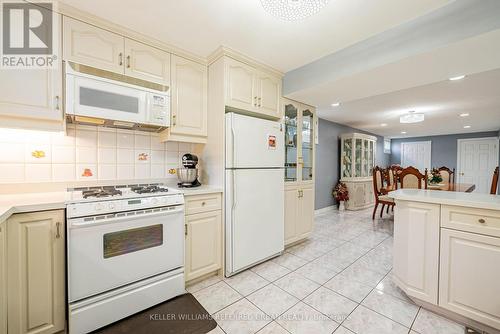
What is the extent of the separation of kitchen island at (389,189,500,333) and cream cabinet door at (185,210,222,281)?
1.62m

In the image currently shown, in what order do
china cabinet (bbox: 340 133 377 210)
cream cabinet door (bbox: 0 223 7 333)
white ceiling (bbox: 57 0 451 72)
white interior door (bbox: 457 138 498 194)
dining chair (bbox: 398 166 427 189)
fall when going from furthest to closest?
white interior door (bbox: 457 138 498 194) → china cabinet (bbox: 340 133 377 210) → dining chair (bbox: 398 166 427 189) → white ceiling (bbox: 57 0 451 72) → cream cabinet door (bbox: 0 223 7 333)

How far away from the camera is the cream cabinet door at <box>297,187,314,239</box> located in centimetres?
285

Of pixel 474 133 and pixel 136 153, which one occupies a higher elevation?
pixel 474 133

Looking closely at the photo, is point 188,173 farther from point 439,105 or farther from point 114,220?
point 439,105

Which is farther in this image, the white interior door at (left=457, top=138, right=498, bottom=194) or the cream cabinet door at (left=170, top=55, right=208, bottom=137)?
the white interior door at (left=457, top=138, right=498, bottom=194)

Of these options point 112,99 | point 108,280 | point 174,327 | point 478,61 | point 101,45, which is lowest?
point 174,327

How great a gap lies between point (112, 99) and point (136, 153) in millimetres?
607

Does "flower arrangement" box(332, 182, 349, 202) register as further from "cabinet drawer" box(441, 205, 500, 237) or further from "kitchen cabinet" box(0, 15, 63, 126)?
"kitchen cabinet" box(0, 15, 63, 126)

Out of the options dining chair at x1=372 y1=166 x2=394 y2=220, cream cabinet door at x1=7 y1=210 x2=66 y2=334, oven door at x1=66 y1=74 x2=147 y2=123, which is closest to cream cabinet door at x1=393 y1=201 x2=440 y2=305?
oven door at x1=66 y1=74 x2=147 y2=123

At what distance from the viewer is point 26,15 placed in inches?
56.3

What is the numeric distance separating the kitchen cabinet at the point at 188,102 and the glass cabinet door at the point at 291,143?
3.64 feet

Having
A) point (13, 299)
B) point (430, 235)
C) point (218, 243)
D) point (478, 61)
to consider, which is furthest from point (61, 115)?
point (478, 61)

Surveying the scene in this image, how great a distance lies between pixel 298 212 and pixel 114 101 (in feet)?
7.86

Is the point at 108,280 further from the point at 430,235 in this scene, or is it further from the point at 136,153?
the point at 430,235
